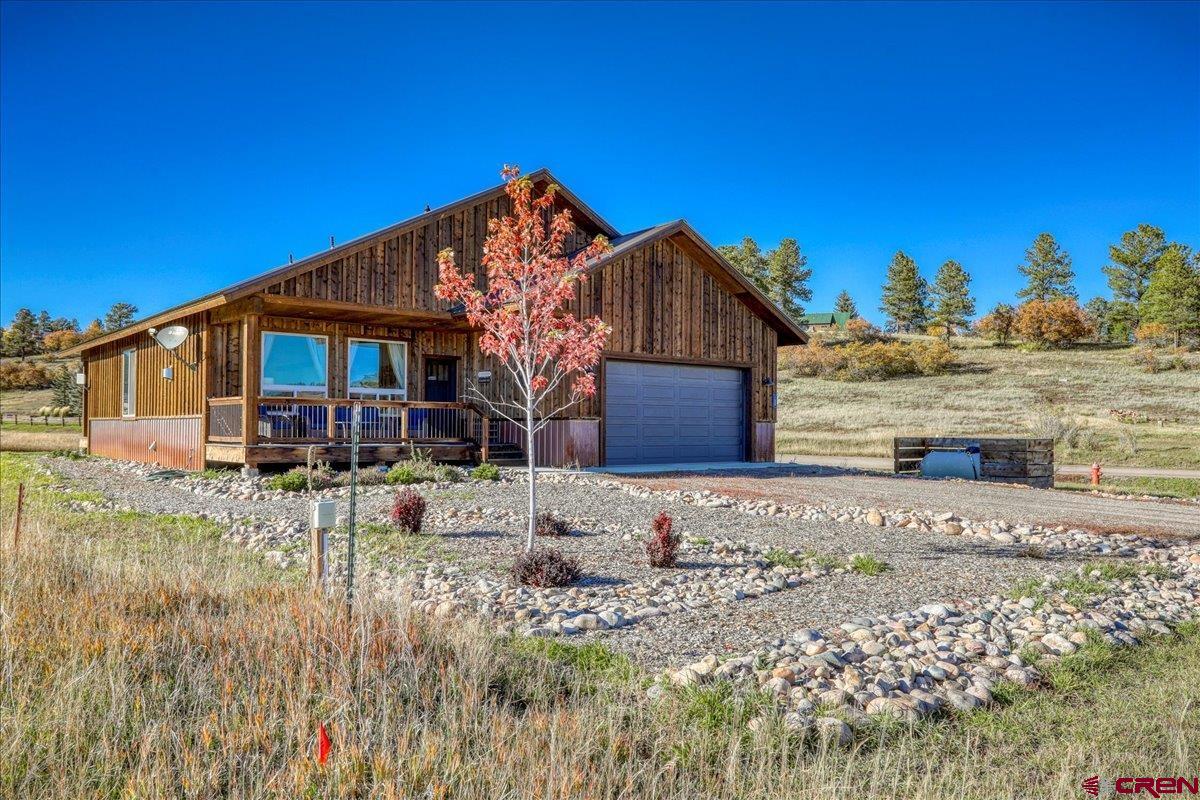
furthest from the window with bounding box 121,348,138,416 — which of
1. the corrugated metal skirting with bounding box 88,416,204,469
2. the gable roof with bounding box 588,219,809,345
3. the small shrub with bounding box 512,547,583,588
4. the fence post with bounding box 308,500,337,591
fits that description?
the small shrub with bounding box 512,547,583,588

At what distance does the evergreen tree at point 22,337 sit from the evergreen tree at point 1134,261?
99.1m

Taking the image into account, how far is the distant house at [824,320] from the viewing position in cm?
7719

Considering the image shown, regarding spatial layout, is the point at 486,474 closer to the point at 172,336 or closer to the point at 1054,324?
the point at 172,336

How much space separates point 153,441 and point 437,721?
17498 mm

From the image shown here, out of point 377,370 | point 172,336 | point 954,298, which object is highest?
point 954,298

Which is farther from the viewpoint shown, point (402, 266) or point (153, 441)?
point (153, 441)

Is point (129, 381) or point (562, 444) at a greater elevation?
point (129, 381)

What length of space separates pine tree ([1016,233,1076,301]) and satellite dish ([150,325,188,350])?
227 feet

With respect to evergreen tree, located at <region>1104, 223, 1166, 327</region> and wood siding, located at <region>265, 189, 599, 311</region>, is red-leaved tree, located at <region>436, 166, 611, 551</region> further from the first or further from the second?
evergreen tree, located at <region>1104, 223, 1166, 327</region>

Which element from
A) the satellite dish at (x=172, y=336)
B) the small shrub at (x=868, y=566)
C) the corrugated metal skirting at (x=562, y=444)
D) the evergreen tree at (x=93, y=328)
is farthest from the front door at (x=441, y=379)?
the evergreen tree at (x=93, y=328)

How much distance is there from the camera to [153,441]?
18.0 meters

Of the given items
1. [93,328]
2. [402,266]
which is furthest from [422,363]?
[93,328]

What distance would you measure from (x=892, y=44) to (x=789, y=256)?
54608 mm

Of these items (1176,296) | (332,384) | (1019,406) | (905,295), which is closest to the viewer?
(332,384)
